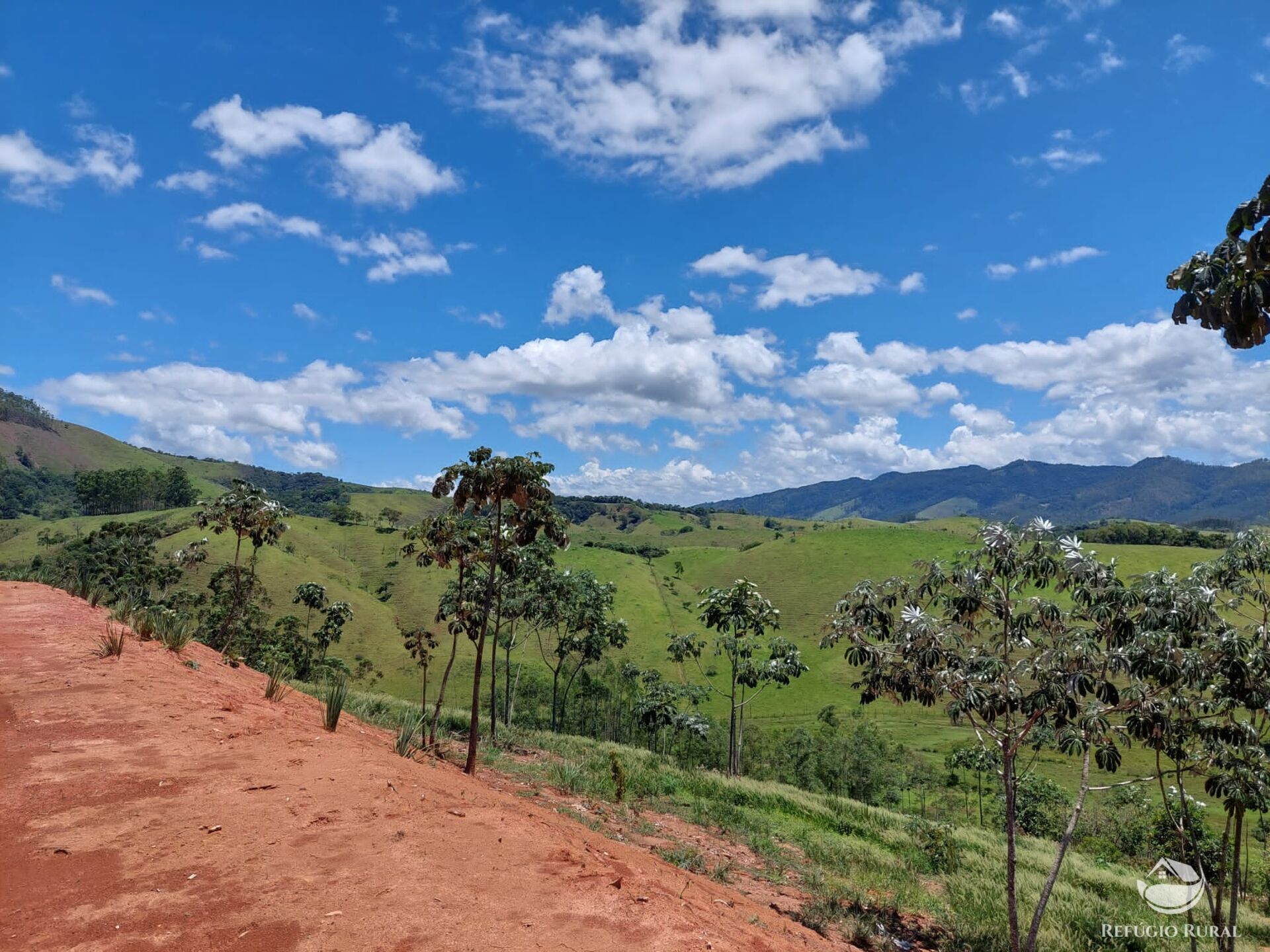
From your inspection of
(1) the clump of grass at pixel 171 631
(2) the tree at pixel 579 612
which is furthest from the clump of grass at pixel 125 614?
(2) the tree at pixel 579 612

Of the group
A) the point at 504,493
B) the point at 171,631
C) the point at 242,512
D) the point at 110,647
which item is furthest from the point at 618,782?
the point at 242,512

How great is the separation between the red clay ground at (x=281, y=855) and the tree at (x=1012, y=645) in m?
4.36

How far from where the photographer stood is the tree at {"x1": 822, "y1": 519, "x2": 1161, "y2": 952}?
10.0 m

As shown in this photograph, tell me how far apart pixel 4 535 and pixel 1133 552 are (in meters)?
225

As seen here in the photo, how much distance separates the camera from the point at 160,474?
168 m

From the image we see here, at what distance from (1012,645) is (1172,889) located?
10368 mm

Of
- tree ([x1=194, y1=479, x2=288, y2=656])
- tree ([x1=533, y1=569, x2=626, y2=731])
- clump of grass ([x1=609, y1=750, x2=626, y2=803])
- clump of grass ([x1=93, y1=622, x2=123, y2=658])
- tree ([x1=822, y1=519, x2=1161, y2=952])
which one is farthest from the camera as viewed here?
tree ([x1=533, y1=569, x2=626, y2=731])

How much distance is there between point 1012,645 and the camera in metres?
11.9

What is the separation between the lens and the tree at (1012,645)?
10.0 metres

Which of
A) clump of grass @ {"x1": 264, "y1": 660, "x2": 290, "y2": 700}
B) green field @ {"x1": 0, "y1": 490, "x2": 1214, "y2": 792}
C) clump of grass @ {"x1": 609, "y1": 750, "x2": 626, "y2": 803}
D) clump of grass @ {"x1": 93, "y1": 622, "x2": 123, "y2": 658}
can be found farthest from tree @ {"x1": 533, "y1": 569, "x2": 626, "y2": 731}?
green field @ {"x1": 0, "y1": 490, "x2": 1214, "y2": 792}

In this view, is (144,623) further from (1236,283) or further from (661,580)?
(661,580)

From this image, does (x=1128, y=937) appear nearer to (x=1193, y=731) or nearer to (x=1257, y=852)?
(x=1193, y=731)

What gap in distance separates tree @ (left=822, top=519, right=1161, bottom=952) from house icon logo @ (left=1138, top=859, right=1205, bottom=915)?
5.61m

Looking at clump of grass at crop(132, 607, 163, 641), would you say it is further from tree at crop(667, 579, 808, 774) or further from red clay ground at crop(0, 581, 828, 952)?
tree at crop(667, 579, 808, 774)
